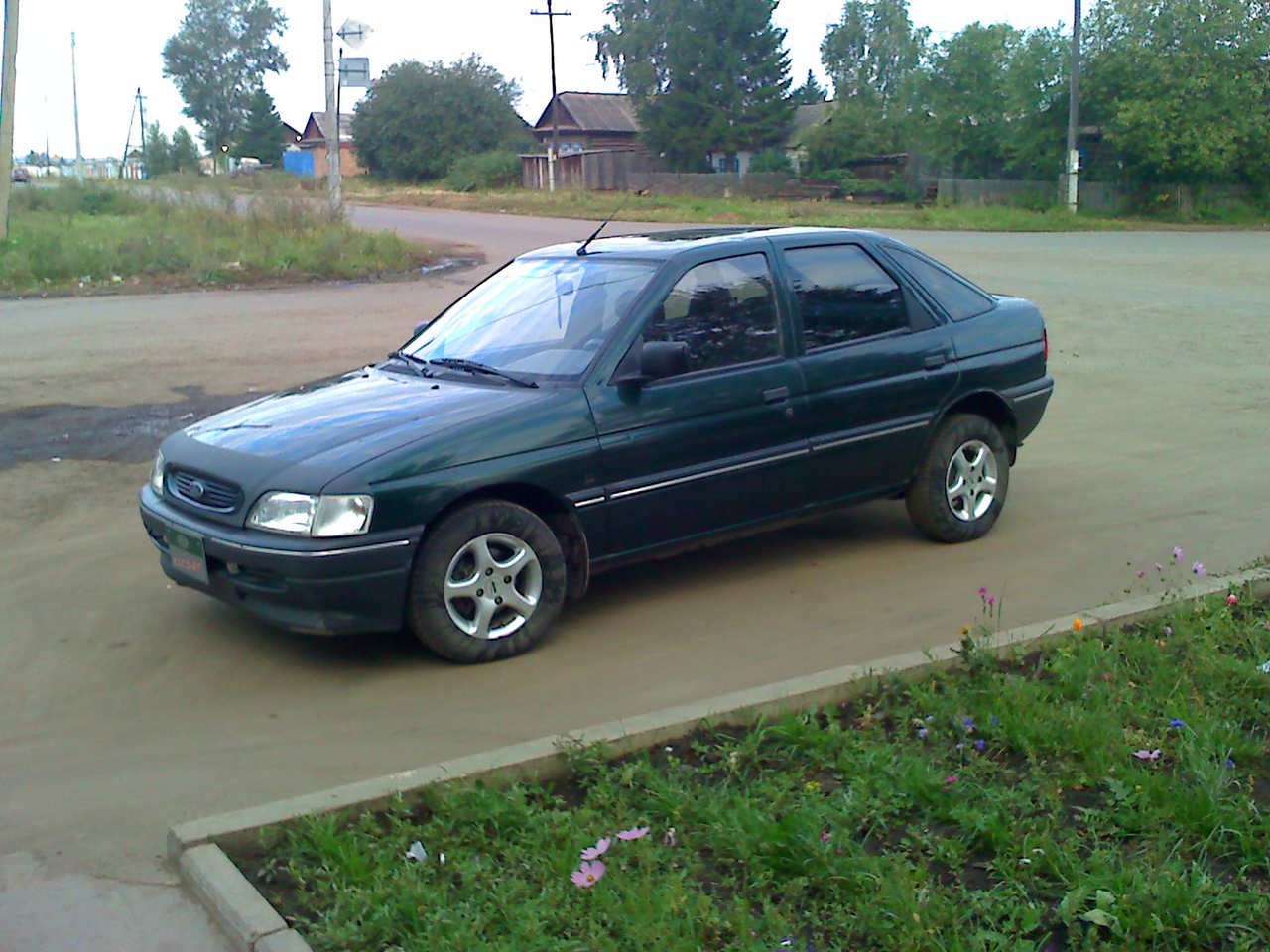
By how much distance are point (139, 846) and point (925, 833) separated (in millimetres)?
2244

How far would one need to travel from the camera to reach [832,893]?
355cm

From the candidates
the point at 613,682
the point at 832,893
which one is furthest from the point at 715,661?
the point at 832,893

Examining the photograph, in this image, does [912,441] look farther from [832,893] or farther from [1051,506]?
[832,893]

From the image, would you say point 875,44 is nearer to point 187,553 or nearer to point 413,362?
point 413,362

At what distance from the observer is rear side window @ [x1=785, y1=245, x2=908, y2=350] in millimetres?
6875

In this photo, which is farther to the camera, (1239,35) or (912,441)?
(1239,35)

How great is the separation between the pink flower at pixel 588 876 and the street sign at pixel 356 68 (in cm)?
2474

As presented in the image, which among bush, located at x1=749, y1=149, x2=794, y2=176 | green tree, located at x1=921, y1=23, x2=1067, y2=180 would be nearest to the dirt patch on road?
green tree, located at x1=921, y1=23, x2=1067, y2=180

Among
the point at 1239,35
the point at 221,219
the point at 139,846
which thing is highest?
the point at 1239,35

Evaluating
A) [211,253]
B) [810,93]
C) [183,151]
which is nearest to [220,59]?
[183,151]

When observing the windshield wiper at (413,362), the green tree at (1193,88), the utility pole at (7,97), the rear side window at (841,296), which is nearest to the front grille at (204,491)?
the windshield wiper at (413,362)

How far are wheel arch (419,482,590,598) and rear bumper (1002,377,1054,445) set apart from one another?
282 centimetres

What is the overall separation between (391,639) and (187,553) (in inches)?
36.7

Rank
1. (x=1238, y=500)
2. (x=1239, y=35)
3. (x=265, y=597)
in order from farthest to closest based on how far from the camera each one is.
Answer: (x=1239, y=35) < (x=1238, y=500) < (x=265, y=597)
